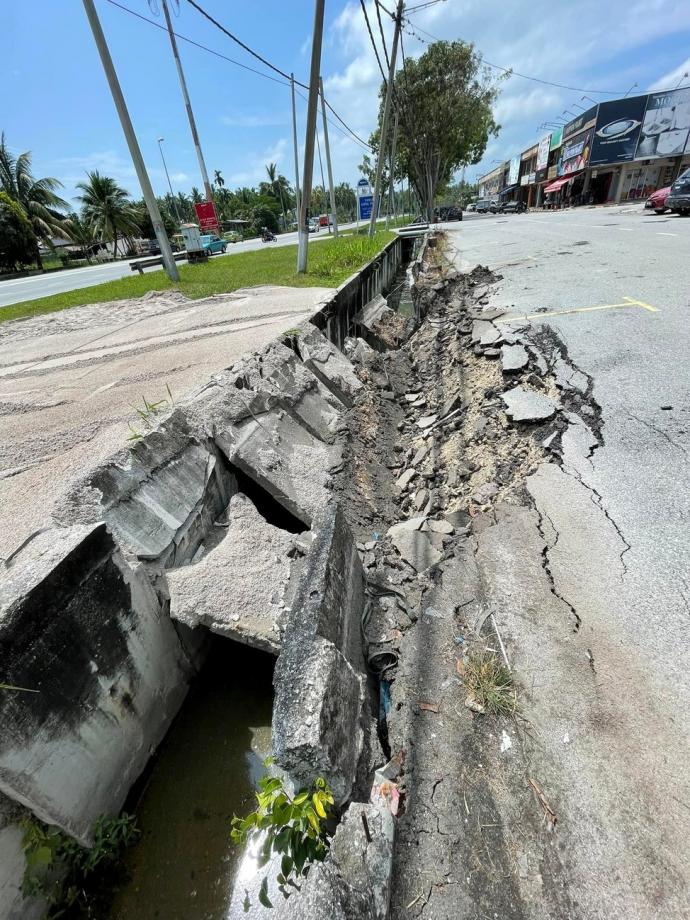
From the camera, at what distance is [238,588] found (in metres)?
2.65

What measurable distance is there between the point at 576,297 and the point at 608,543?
520cm

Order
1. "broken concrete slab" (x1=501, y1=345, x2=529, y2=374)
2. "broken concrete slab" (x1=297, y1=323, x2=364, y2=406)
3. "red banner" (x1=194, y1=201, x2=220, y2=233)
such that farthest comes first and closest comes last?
1. "red banner" (x1=194, y1=201, x2=220, y2=233)
2. "broken concrete slab" (x1=297, y1=323, x2=364, y2=406)
3. "broken concrete slab" (x1=501, y1=345, x2=529, y2=374)

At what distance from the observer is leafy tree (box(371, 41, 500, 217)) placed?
3063cm

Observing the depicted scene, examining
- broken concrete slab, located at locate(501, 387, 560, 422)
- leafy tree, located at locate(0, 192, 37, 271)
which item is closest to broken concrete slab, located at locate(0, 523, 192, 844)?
broken concrete slab, located at locate(501, 387, 560, 422)

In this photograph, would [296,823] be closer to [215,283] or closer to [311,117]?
[311,117]

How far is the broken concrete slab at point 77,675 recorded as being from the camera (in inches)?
68.8

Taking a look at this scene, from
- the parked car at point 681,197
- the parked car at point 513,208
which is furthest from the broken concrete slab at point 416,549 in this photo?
the parked car at point 513,208

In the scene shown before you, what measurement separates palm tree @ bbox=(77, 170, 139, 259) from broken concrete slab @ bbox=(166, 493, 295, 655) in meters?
38.2

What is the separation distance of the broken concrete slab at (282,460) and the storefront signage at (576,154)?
38.4 m

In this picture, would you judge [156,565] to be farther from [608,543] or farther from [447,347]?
[447,347]

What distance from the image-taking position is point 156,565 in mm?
2578

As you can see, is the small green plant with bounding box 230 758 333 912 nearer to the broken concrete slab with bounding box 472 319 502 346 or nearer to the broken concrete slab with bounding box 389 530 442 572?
the broken concrete slab with bounding box 389 530 442 572

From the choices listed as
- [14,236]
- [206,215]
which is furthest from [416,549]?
[14,236]

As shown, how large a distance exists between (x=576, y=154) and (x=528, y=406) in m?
40.5
